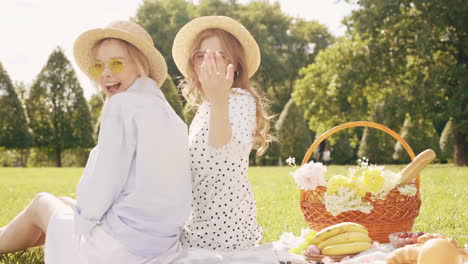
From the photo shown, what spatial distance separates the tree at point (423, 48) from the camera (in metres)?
17.0

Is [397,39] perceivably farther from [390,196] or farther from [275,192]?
[390,196]

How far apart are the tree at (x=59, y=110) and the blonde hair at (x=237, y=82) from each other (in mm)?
21477

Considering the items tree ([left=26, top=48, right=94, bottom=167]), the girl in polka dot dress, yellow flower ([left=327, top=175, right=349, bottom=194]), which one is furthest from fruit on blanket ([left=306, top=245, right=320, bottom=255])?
A: tree ([left=26, top=48, right=94, bottom=167])

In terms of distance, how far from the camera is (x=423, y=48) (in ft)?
54.9

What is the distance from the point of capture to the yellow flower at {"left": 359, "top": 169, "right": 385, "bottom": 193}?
13.6 ft

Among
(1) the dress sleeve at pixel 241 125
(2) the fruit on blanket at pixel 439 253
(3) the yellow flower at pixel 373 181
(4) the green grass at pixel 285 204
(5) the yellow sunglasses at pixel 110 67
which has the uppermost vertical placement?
(5) the yellow sunglasses at pixel 110 67

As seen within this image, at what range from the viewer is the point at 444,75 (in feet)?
57.0

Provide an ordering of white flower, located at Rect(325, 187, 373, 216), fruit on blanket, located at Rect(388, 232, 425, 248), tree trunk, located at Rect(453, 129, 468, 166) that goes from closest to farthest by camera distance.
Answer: fruit on blanket, located at Rect(388, 232, 425, 248) < white flower, located at Rect(325, 187, 373, 216) < tree trunk, located at Rect(453, 129, 468, 166)

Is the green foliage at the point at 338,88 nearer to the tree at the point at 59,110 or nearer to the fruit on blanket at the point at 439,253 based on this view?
the tree at the point at 59,110

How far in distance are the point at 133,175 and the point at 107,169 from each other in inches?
6.4

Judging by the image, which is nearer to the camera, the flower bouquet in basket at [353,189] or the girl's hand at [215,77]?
the girl's hand at [215,77]

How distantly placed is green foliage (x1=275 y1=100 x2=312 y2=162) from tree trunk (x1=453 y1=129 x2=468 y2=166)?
625 cm

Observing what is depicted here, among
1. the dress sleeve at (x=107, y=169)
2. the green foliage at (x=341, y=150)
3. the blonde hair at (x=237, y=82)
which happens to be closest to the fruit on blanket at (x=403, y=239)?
the blonde hair at (x=237, y=82)

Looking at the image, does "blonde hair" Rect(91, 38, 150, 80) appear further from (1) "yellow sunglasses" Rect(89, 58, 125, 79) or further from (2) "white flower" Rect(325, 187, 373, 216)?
(2) "white flower" Rect(325, 187, 373, 216)
